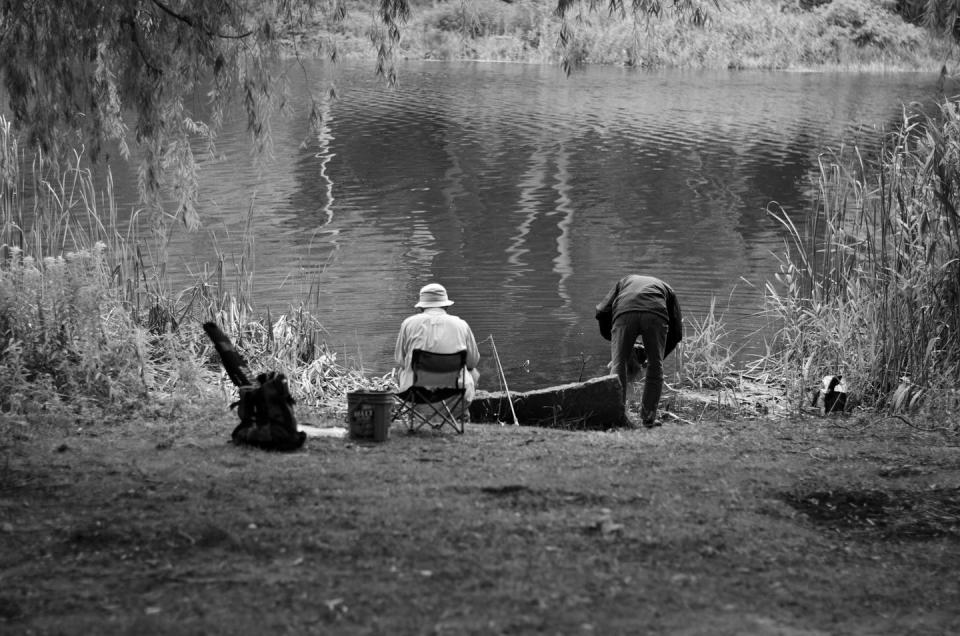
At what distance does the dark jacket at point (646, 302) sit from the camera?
8.87 meters

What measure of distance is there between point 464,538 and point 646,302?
4.56 metres

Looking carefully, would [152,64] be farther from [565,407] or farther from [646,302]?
[646,302]

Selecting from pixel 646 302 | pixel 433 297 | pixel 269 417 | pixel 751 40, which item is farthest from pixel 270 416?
pixel 751 40

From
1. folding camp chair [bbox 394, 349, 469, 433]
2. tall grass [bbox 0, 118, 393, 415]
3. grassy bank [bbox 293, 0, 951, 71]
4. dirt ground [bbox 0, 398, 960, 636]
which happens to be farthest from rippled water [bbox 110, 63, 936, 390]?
grassy bank [bbox 293, 0, 951, 71]

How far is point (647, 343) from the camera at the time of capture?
8914 mm

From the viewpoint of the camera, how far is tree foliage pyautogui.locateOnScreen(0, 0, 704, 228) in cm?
689

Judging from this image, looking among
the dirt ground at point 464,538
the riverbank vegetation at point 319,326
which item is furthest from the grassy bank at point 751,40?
the dirt ground at point 464,538

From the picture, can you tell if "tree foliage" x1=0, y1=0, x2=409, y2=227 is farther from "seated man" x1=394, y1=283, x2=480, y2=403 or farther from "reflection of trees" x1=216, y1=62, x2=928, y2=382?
"reflection of trees" x1=216, y1=62, x2=928, y2=382

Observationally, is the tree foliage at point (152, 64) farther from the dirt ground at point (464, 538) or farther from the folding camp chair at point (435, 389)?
the dirt ground at point (464, 538)

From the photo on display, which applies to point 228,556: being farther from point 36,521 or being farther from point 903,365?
point 903,365

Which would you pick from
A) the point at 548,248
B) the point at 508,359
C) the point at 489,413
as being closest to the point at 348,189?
the point at 548,248

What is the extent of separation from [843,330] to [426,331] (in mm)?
3847

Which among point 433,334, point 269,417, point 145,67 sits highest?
point 145,67

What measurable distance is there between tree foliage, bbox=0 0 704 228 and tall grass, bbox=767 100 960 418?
2.35 meters
